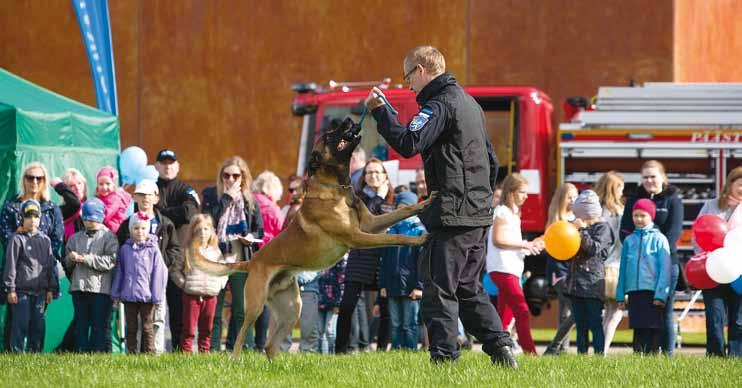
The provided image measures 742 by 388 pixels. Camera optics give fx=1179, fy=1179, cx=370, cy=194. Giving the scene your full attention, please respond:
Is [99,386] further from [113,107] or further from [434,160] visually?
[113,107]

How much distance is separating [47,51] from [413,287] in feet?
31.6

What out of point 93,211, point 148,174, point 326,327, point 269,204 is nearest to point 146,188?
point 93,211

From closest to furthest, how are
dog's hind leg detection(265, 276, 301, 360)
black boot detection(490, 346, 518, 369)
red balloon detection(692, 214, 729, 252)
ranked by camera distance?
black boot detection(490, 346, 518, 369)
dog's hind leg detection(265, 276, 301, 360)
red balloon detection(692, 214, 729, 252)

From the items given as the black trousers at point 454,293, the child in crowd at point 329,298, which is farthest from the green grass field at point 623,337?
the black trousers at point 454,293

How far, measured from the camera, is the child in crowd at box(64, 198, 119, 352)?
10031 mm

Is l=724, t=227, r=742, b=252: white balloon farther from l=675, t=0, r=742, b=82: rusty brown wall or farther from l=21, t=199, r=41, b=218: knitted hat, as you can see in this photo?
l=675, t=0, r=742, b=82: rusty brown wall

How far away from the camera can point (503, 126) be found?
14469 millimetres

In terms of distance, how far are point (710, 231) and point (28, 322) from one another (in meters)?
5.75

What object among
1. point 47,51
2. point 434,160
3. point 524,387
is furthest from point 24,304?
point 47,51

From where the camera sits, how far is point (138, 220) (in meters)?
10.2

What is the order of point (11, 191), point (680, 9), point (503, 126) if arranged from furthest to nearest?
point (680, 9) → point (503, 126) → point (11, 191)

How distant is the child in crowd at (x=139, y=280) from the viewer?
9.98 meters

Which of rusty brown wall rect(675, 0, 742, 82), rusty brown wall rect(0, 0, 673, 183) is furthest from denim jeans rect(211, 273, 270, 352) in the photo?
rusty brown wall rect(675, 0, 742, 82)

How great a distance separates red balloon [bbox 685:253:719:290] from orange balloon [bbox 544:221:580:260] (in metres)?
0.99
